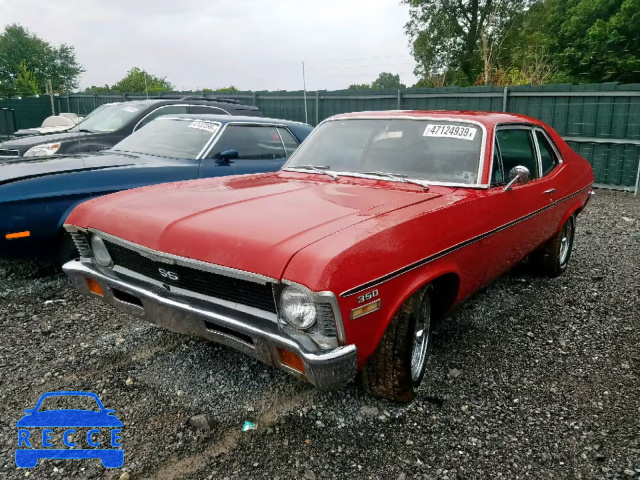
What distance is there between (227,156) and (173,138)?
802 millimetres

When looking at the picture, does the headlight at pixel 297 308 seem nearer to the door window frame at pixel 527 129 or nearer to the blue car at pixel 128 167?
the door window frame at pixel 527 129

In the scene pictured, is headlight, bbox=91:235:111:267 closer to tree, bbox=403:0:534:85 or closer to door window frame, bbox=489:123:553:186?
door window frame, bbox=489:123:553:186

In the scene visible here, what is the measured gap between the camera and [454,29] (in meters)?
30.0

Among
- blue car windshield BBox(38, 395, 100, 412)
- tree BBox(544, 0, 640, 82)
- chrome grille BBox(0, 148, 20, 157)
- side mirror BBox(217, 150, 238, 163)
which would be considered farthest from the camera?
tree BBox(544, 0, 640, 82)

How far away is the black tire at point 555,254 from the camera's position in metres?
4.60

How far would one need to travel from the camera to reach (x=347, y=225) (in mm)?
2389


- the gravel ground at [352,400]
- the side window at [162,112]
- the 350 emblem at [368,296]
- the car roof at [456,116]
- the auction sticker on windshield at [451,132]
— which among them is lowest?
the gravel ground at [352,400]

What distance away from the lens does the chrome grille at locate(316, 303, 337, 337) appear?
6.82 feet

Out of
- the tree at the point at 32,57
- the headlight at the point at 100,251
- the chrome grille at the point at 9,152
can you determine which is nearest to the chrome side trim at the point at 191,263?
the headlight at the point at 100,251

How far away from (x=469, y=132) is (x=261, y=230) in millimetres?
1841

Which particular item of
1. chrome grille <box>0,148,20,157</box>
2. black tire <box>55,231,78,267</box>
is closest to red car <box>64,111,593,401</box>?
black tire <box>55,231,78,267</box>

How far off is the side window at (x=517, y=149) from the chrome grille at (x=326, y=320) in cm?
212

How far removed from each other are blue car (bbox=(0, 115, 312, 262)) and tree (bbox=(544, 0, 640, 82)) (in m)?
22.8

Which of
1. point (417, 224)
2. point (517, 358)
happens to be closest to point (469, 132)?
point (417, 224)
